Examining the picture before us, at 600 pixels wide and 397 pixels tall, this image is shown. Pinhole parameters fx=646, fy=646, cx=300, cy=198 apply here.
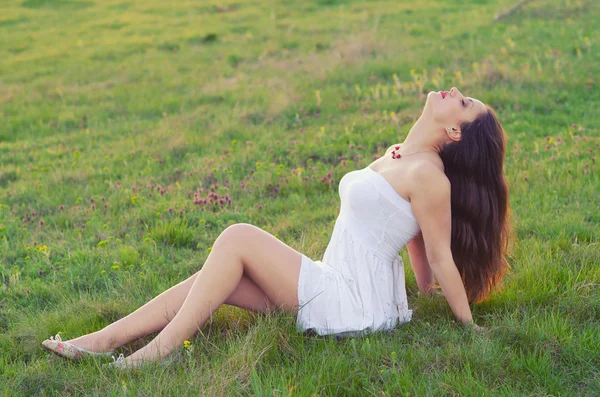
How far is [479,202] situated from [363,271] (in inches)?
31.5

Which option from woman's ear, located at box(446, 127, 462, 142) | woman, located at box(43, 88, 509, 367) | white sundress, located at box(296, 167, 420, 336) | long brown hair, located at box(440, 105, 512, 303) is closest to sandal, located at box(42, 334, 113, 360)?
woman, located at box(43, 88, 509, 367)

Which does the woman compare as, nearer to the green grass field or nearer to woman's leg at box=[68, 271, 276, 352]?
woman's leg at box=[68, 271, 276, 352]

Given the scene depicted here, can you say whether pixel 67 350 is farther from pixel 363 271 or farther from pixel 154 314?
pixel 363 271

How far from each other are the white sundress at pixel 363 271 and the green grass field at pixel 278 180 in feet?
0.42

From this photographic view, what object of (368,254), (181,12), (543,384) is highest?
(181,12)

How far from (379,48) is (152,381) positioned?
9.63 m

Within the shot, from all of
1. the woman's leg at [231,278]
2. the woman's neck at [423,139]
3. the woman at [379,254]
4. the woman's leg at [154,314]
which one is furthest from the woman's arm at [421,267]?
the woman's leg at [154,314]

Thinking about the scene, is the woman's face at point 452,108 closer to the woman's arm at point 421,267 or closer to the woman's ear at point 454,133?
the woman's ear at point 454,133

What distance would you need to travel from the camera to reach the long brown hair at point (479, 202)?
3.81m

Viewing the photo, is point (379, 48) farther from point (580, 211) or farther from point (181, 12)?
point (181, 12)

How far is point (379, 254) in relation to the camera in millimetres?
3852

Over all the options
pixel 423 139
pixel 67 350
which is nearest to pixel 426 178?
pixel 423 139

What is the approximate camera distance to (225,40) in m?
14.6

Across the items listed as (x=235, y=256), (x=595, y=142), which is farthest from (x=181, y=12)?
(x=235, y=256)
